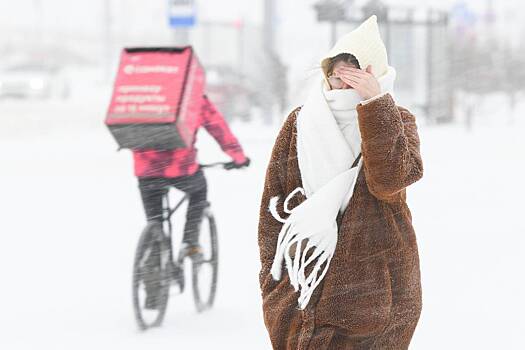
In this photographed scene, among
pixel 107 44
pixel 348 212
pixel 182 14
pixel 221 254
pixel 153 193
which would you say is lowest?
pixel 107 44

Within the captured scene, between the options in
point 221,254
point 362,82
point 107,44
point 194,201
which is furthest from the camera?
point 107,44

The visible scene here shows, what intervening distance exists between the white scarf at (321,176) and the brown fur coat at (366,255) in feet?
0.14

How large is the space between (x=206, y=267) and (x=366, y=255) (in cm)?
408

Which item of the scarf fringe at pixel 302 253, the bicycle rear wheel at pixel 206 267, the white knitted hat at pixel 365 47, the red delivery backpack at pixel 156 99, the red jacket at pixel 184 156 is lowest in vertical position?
the bicycle rear wheel at pixel 206 267

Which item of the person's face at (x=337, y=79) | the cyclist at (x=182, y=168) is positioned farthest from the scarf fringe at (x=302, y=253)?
the cyclist at (x=182, y=168)

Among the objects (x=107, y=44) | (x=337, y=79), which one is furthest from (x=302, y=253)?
(x=107, y=44)

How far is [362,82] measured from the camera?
9.62ft

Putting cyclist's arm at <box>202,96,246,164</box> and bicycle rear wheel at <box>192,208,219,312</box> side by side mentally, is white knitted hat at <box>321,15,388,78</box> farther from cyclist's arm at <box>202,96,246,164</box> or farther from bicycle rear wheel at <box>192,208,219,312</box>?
bicycle rear wheel at <box>192,208,219,312</box>

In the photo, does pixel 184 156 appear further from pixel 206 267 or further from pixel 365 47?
pixel 365 47

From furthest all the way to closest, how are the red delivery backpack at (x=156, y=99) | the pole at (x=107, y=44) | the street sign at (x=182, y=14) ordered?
the pole at (x=107, y=44)
the street sign at (x=182, y=14)
the red delivery backpack at (x=156, y=99)

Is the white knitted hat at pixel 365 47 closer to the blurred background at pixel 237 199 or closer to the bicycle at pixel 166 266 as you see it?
the blurred background at pixel 237 199

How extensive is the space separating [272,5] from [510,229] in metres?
13.9

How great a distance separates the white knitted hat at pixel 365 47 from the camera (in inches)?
118

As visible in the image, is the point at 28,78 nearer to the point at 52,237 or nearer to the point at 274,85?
the point at 274,85
